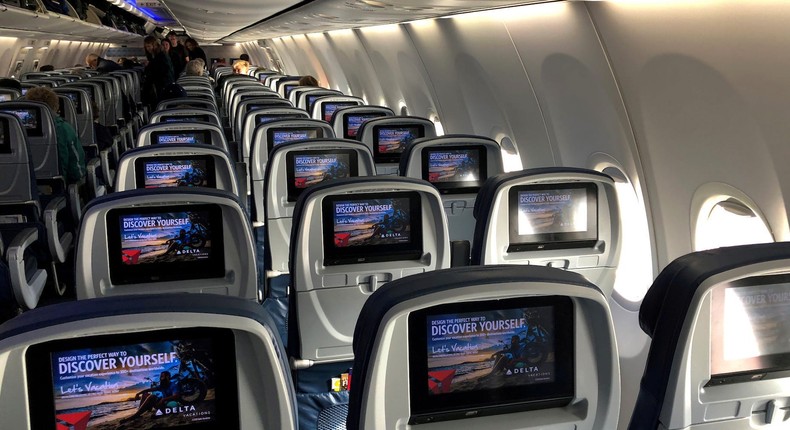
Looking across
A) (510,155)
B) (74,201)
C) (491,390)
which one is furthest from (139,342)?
(510,155)

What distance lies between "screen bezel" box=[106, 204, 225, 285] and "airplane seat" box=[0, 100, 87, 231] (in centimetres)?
430

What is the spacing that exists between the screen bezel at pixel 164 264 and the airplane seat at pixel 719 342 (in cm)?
190

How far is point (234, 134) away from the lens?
11.6 meters

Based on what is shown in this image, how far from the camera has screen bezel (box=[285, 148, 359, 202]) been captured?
207 inches

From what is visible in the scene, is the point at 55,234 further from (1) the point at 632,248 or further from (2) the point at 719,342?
(2) the point at 719,342

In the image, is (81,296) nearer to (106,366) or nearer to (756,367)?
(106,366)

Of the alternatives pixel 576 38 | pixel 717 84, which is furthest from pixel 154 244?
pixel 576 38

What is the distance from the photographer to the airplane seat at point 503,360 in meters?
1.85

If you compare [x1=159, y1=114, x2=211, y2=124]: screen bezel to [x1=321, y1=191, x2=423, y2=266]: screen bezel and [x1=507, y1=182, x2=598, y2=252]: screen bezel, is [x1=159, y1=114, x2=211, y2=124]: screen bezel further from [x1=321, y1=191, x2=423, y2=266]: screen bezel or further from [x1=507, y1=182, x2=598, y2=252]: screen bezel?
[x1=507, y1=182, x2=598, y2=252]: screen bezel

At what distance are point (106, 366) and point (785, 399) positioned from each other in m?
1.68

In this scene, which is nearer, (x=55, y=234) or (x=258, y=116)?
(x=55, y=234)

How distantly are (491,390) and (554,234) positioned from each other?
6.79 ft

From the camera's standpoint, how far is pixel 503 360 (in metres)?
2.01

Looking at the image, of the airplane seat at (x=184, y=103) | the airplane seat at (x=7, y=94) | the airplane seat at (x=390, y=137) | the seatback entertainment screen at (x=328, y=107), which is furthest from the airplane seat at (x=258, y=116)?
the airplane seat at (x=7, y=94)
